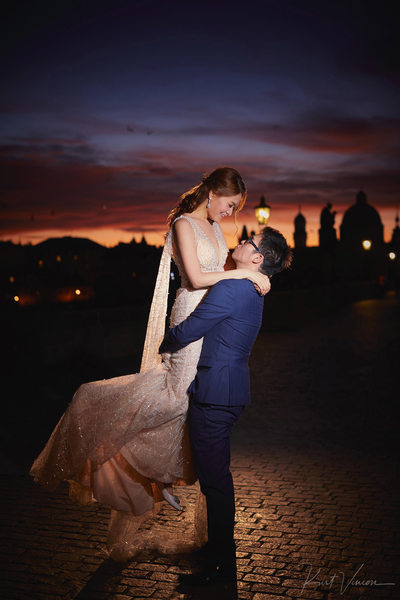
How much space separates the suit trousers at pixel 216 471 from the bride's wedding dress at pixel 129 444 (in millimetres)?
269

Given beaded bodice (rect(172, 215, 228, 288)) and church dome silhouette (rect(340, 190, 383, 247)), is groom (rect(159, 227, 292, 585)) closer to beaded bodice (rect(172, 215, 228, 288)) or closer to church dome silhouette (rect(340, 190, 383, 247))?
beaded bodice (rect(172, 215, 228, 288))

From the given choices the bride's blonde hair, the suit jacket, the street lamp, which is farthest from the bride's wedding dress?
the street lamp

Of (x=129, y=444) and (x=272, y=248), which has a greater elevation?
(x=272, y=248)

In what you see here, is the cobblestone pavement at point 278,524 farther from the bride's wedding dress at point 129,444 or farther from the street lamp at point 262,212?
the street lamp at point 262,212

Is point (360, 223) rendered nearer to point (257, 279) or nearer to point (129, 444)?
point (257, 279)

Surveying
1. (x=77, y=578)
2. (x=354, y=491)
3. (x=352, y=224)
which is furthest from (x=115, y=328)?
(x=352, y=224)

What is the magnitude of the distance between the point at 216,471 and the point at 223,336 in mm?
946

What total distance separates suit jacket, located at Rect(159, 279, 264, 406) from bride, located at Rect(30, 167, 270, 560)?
0.27 metres

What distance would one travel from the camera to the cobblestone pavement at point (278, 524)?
4039mm

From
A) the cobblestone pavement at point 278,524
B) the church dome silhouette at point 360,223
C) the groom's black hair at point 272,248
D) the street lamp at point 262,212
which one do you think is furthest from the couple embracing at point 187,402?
the church dome silhouette at point 360,223

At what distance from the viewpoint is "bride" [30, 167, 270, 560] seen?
4.33 metres

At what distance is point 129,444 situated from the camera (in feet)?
14.3

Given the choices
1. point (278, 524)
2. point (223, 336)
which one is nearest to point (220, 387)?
point (223, 336)

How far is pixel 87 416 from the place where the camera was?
172 inches
